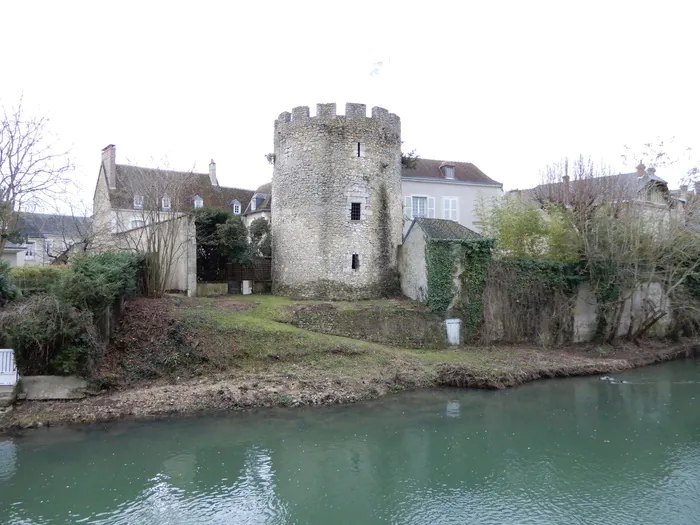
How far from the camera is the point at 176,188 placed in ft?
58.0

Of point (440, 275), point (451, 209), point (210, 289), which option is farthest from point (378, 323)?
point (451, 209)

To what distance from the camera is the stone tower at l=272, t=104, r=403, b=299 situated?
63.0ft

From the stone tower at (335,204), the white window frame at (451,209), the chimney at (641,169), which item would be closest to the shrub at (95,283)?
the stone tower at (335,204)

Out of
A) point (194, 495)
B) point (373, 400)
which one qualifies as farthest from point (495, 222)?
point (194, 495)

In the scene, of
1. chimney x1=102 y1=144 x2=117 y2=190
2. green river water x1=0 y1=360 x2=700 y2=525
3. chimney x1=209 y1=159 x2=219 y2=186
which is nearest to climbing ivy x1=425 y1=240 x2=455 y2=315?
green river water x1=0 y1=360 x2=700 y2=525

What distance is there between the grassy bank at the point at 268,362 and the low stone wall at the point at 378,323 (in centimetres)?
4

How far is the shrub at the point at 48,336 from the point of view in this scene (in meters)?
11.0

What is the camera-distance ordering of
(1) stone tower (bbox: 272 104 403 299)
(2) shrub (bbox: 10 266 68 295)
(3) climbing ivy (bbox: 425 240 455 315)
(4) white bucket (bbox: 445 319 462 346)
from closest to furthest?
(2) shrub (bbox: 10 266 68 295)
(4) white bucket (bbox: 445 319 462 346)
(3) climbing ivy (bbox: 425 240 455 315)
(1) stone tower (bbox: 272 104 403 299)

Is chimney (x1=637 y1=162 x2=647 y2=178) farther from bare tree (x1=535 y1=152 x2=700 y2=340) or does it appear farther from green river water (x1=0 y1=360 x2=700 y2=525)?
green river water (x1=0 y1=360 x2=700 y2=525)

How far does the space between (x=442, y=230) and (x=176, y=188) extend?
981cm

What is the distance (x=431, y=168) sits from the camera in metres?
27.5

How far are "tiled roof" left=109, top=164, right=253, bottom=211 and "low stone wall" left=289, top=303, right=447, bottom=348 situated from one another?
625cm

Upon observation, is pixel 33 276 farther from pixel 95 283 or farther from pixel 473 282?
pixel 473 282

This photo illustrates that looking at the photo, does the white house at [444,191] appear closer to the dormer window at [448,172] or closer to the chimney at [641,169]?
the dormer window at [448,172]
